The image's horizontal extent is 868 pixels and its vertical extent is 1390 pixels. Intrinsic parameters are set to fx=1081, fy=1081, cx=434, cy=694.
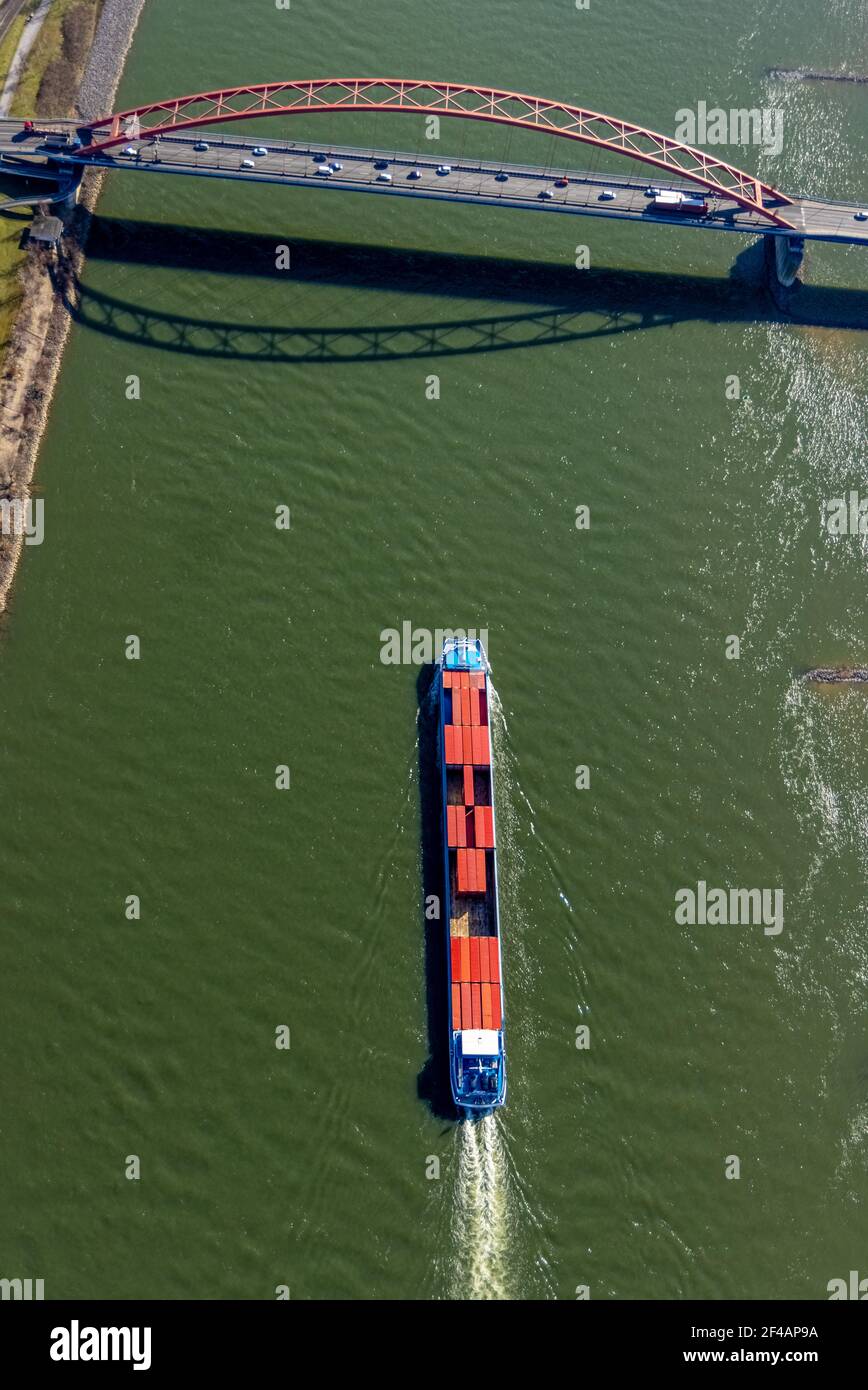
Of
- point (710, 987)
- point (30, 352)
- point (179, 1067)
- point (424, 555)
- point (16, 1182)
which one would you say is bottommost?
point (16, 1182)

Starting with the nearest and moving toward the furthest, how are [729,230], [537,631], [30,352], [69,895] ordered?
[69,895] < [537,631] < [30,352] < [729,230]

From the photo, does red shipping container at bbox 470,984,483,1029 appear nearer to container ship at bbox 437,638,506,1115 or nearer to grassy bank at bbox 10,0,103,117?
container ship at bbox 437,638,506,1115

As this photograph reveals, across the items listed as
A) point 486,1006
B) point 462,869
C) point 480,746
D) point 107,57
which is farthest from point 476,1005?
point 107,57

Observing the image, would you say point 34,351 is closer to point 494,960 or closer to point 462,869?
point 462,869

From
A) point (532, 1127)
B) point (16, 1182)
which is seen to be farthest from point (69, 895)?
point (532, 1127)

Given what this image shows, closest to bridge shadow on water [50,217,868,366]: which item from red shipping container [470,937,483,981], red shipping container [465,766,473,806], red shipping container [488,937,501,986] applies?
red shipping container [465,766,473,806]

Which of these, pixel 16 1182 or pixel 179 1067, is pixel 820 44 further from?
pixel 16 1182

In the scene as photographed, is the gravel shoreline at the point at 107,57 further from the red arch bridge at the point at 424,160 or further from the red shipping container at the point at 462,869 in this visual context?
the red shipping container at the point at 462,869
